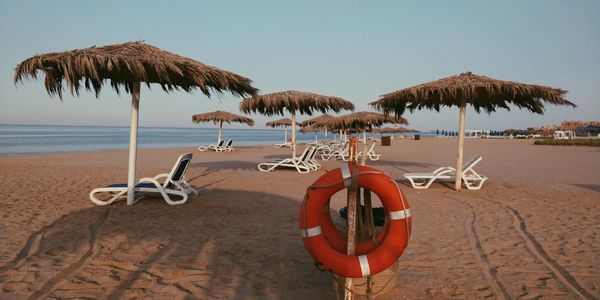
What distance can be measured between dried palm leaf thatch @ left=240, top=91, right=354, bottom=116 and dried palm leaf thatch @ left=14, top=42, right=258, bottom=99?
3.80 metres

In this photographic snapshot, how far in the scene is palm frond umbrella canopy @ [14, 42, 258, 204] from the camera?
13.0 ft

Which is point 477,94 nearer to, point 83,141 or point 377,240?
point 377,240

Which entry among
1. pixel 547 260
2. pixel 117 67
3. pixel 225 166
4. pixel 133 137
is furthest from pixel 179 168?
pixel 225 166

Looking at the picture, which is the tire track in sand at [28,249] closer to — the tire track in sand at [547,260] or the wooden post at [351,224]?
the wooden post at [351,224]

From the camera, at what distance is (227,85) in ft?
16.3

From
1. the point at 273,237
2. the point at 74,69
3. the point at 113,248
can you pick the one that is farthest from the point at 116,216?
the point at 273,237

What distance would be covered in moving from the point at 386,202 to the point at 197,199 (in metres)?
3.87

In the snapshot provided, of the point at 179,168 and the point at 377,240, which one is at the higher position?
the point at 179,168

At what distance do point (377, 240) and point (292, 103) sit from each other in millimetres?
7126

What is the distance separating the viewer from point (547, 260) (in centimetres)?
307

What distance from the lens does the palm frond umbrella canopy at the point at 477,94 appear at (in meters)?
5.95

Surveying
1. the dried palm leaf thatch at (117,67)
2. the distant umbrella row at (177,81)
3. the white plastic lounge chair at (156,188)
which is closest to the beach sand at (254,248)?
the white plastic lounge chair at (156,188)

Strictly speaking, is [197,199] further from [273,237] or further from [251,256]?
[251,256]

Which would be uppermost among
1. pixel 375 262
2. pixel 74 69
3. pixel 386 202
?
pixel 74 69
